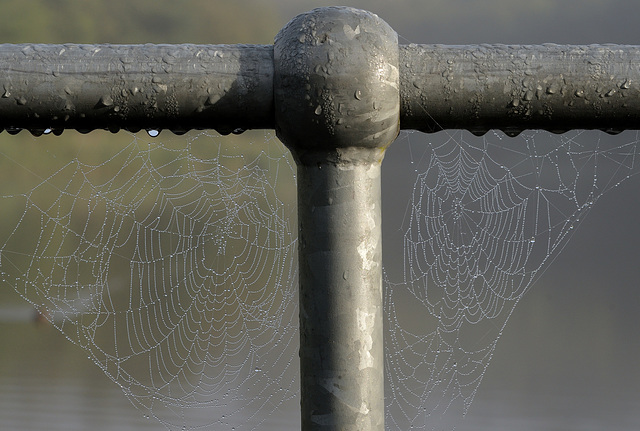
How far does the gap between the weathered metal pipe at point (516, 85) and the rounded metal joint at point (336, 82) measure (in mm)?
34

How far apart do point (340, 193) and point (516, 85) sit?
207 mm

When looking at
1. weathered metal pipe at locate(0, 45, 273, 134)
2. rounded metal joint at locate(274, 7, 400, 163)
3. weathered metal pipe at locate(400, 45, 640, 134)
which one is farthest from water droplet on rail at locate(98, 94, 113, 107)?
weathered metal pipe at locate(400, 45, 640, 134)

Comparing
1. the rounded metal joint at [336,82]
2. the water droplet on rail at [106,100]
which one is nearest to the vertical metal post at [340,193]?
the rounded metal joint at [336,82]

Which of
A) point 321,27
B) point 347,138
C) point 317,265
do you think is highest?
point 321,27

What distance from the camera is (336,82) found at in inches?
25.2

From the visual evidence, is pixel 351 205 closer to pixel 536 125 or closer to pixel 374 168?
pixel 374 168

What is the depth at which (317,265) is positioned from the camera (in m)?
0.67

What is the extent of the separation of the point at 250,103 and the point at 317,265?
17cm

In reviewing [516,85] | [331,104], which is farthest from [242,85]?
[516,85]

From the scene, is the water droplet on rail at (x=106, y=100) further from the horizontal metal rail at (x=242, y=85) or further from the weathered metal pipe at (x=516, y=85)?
the weathered metal pipe at (x=516, y=85)

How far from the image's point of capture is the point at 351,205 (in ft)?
2.18

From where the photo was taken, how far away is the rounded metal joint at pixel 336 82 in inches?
25.2

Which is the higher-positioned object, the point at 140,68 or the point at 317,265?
the point at 140,68

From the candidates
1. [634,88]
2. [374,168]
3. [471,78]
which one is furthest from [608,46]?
[374,168]
